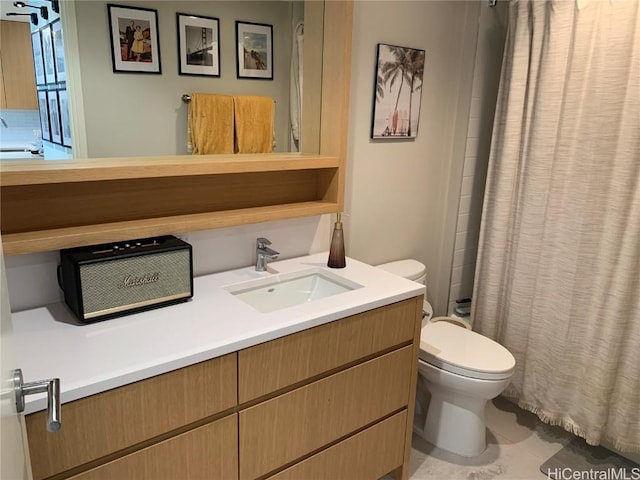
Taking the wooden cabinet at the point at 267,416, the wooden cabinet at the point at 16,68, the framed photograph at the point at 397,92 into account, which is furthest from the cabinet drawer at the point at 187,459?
the framed photograph at the point at 397,92

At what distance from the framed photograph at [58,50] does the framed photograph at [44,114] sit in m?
0.07

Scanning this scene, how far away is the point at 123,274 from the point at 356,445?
39.6 inches

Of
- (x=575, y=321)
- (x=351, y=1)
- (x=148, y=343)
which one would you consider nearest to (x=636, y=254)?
(x=575, y=321)

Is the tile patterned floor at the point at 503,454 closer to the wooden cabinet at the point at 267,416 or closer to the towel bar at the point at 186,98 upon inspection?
the wooden cabinet at the point at 267,416

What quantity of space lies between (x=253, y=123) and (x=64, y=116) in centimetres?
67

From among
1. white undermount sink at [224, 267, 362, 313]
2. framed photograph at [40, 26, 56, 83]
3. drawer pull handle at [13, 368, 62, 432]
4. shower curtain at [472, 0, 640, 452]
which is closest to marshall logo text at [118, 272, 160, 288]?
white undermount sink at [224, 267, 362, 313]

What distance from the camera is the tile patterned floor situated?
6.75 ft

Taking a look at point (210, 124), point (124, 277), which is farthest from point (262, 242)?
point (124, 277)

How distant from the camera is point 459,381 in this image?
6.59ft

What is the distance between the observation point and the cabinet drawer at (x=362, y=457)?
1640 millimetres

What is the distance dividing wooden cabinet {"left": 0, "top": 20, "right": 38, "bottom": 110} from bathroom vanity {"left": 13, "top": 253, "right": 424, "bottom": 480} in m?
0.64

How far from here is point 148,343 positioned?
1310mm

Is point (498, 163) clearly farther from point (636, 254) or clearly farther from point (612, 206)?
point (636, 254)

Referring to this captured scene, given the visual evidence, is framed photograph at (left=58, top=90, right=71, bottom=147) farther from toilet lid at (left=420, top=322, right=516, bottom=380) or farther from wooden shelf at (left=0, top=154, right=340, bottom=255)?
toilet lid at (left=420, top=322, right=516, bottom=380)
